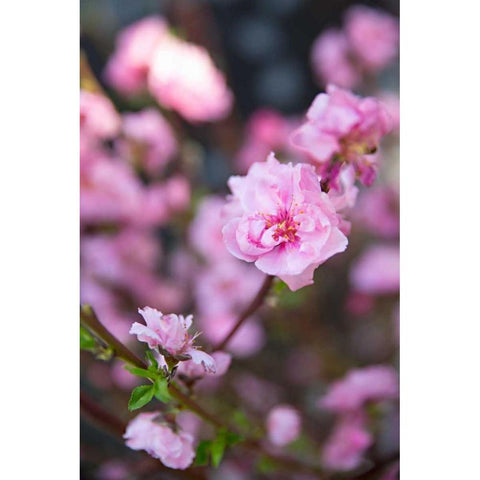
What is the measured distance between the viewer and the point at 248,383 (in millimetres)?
751

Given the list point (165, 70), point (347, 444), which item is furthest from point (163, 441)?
point (165, 70)

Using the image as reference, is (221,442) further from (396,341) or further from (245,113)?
(245,113)

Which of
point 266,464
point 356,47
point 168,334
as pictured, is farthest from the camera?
point 356,47

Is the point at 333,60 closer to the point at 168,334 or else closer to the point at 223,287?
the point at 223,287

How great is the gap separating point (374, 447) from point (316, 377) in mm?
152

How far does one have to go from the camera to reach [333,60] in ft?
2.31

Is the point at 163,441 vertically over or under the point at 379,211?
under

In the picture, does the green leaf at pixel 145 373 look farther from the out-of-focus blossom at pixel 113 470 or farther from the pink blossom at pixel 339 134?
the out-of-focus blossom at pixel 113 470

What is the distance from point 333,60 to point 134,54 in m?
0.21

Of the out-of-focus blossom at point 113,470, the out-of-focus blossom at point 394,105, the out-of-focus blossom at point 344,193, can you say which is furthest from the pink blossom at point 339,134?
the out-of-focus blossom at point 113,470

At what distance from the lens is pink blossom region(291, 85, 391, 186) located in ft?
1.39
